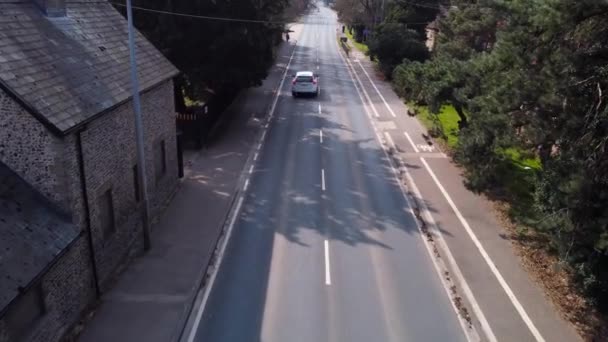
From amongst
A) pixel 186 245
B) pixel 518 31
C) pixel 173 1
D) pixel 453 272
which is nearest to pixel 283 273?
pixel 186 245

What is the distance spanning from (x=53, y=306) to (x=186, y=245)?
5653 mm

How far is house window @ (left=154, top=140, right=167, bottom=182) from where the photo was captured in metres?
19.7

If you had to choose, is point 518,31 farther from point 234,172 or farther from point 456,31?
point 456,31

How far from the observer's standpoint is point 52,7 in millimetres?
15945

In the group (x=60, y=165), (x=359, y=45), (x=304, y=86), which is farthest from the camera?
(x=359, y=45)

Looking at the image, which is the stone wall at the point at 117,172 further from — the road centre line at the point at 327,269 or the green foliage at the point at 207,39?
the green foliage at the point at 207,39

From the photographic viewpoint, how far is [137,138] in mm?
15586

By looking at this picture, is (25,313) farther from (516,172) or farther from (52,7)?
(516,172)

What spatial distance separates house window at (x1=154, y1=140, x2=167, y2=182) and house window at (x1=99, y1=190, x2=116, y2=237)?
435cm

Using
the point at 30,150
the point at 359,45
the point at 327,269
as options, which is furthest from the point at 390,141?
the point at 359,45

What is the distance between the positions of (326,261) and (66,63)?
937cm

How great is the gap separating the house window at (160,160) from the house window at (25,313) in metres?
8.52

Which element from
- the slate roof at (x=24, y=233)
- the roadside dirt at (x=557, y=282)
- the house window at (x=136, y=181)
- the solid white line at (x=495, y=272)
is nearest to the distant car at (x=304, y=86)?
the solid white line at (x=495, y=272)

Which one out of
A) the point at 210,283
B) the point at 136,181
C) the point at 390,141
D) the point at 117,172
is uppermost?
the point at 117,172
